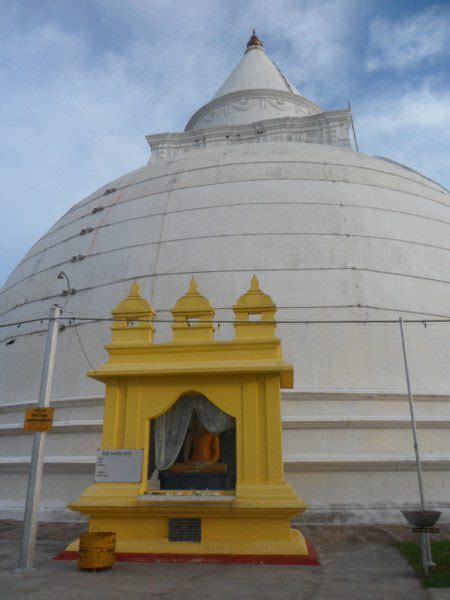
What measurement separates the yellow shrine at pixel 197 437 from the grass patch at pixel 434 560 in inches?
51.0

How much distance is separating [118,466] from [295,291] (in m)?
5.12

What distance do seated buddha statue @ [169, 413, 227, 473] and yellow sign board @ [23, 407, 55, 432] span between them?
202 centimetres

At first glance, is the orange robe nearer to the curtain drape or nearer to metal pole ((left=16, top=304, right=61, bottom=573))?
Result: the curtain drape

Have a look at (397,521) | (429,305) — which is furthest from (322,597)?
(429,305)

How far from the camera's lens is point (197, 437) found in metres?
7.11

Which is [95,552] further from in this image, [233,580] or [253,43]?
[253,43]

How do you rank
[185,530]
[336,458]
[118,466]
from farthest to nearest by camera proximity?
[336,458] → [118,466] → [185,530]

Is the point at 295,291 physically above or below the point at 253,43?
below

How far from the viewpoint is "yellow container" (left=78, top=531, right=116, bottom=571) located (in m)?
5.33

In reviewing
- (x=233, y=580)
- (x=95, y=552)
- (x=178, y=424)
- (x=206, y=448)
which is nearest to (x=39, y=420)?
(x=95, y=552)

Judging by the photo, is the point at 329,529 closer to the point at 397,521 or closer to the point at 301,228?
the point at 397,521

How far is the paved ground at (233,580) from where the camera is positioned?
4484 millimetres

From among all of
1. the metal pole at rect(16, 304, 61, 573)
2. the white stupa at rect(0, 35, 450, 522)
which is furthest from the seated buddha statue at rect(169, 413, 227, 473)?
the metal pole at rect(16, 304, 61, 573)

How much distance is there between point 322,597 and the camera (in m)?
4.41
